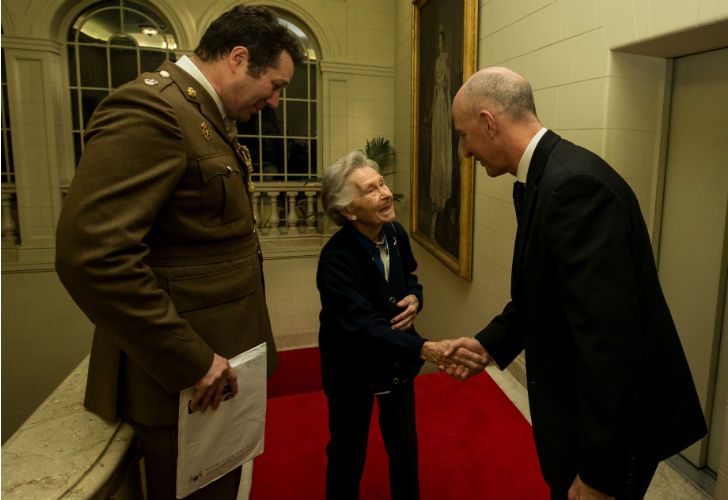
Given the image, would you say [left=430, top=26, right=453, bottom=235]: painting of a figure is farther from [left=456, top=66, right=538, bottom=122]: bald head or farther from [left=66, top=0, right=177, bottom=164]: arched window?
[left=66, top=0, right=177, bottom=164]: arched window

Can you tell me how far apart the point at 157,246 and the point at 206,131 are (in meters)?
0.38

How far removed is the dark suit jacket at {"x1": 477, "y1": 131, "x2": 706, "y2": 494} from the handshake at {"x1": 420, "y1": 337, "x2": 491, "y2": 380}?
0.57 metres

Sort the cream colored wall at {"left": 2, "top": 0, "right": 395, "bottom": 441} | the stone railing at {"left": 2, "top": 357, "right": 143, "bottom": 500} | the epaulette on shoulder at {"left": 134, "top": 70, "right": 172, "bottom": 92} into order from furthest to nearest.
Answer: the cream colored wall at {"left": 2, "top": 0, "right": 395, "bottom": 441}, the epaulette on shoulder at {"left": 134, "top": 70, "right": 172, "bottom": 92}, the stone railing at {"left": 2, "top": 357, "right": 143, "bottom": 500}

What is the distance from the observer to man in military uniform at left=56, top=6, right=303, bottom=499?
130cm

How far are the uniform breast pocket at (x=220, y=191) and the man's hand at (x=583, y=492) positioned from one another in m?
1.30

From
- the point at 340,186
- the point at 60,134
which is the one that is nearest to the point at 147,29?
the point at 60,134

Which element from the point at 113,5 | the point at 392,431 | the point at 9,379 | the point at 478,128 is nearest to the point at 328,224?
the point at 113,5

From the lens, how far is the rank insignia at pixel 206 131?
1563 millimetres

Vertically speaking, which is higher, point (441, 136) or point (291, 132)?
point (291, 132)

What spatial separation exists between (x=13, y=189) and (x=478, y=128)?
6.46 metres

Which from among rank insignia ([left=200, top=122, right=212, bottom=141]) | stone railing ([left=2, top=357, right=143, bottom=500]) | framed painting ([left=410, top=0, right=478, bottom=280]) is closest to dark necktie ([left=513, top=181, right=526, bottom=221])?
rank insignia ([left=200, top=122, right=212, bottom=141])

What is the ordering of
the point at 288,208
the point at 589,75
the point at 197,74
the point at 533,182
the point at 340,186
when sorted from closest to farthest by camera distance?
1. the point at 533,182
2. the point at 197,74
3. the point at 340,186
4. the point at 589,75
5. the point at 288,208

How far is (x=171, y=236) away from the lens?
4.91ft

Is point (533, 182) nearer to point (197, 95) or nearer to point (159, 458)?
point (197, 95)
